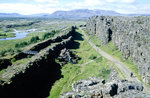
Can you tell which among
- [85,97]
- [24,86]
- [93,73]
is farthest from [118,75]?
[24,86]

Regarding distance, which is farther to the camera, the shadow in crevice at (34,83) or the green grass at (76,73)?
the green grass at (76,73)

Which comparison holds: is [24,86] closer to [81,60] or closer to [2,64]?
[2,64]

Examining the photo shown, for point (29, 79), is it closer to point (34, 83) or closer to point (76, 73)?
point (34, 83)

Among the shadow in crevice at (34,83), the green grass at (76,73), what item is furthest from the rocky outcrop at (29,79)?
the green grass at (76,73)

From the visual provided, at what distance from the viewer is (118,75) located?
185ft

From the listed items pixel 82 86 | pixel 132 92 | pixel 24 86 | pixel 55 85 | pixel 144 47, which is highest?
pixel 144 47

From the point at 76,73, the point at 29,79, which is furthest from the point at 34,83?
the point at 76,73

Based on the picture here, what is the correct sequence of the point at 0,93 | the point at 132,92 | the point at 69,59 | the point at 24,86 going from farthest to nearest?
the point at 69,59, the point at 24,86, the point at 0,93, the point at 132,92

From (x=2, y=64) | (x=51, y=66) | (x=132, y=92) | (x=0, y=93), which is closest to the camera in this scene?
(x=132, y=92)

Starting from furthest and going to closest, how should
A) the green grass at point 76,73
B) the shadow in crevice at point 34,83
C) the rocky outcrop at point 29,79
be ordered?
the green grass at point 76,73 < the shadow in crevice at point 34,83 < the rocky outcrop at point 29,79

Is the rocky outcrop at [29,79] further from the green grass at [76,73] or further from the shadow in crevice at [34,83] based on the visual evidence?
the green grass at [76,73]

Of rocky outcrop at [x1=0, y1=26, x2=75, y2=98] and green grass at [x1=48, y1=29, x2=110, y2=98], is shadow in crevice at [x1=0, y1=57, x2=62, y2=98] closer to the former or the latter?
rocky outcrop at [x1=0, y1=26, x2=75, y2=98]

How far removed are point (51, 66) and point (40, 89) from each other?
21418 mm

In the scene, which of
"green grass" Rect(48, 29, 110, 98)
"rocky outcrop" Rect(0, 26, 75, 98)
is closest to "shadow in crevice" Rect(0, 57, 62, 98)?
"rocky outcrop" Rect(0, 26, 75, 98)
